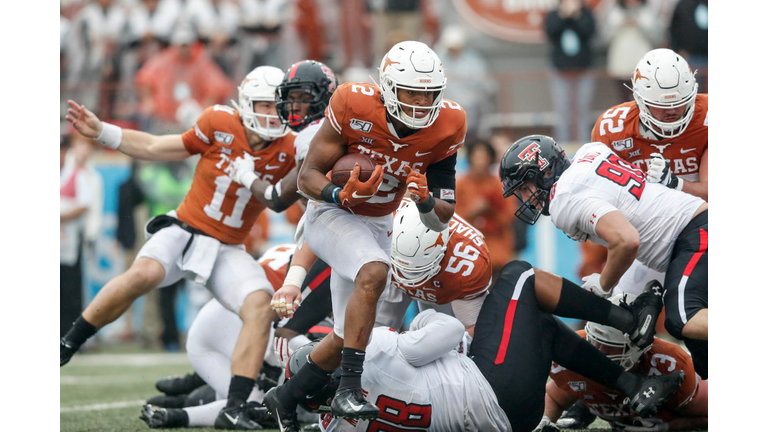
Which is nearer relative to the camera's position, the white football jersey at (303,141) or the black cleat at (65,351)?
the white football jersey at (303,141)

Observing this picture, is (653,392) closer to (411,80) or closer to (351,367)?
(351,367)

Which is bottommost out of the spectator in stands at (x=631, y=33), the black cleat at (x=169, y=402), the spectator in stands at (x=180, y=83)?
the black cleat at (x=169, y=402)

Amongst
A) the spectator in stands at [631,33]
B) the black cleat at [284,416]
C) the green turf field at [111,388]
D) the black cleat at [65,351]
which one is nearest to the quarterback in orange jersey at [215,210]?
the black cleat at [65,351]

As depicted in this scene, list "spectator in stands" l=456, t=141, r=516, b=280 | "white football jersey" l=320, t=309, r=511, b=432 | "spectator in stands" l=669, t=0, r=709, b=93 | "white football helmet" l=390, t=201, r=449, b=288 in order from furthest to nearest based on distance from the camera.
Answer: "spectator in stands" l=669, t=0, r=709, b=93
"spectator in stands" l=456, t=141, r=516, b=280
"white football helmet" l=390, t=201, r=449, b=288
"white football jersey" l=320, t=309, r=511, b=432

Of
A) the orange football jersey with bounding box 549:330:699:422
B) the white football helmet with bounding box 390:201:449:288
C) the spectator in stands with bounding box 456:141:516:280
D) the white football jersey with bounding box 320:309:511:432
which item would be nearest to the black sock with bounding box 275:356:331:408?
the white football jersey with bounding box 320:309:511:432

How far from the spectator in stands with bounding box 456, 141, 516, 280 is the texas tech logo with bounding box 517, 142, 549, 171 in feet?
11.9

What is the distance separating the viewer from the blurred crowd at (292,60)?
332 inches

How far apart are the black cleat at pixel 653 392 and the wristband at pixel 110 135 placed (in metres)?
3.25

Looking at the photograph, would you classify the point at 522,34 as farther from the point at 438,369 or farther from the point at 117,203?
the point at 438,369

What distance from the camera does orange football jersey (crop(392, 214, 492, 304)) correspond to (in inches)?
162

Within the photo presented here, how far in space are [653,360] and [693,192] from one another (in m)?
0.93

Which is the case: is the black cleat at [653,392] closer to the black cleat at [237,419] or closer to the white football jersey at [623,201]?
the white football jersey at [623,201]

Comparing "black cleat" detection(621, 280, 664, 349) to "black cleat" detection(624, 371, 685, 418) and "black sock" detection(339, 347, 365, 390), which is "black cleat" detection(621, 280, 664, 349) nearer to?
"black cleat" detection(624, 371, 685, 418)

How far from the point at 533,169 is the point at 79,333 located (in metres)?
2.60
